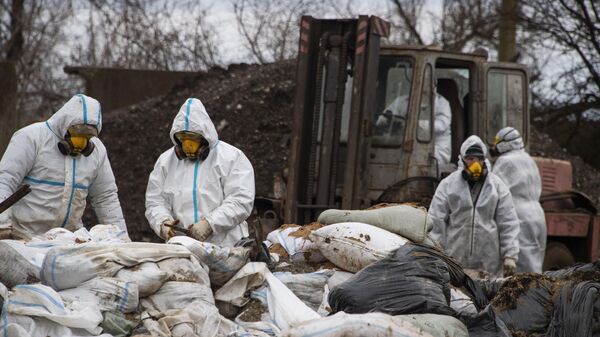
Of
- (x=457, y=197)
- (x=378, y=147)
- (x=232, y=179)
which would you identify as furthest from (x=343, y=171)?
(x=232, y=179)

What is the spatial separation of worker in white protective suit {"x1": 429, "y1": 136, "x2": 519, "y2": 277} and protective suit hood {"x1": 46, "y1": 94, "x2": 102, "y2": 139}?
2979 millimetres

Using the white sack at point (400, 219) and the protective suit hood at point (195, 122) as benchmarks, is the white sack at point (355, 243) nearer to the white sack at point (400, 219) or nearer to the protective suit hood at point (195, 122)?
the white sack at point (400, 219)

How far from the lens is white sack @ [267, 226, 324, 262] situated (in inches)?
226

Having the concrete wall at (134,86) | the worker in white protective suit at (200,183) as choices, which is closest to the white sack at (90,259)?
the worker in white protective suit at (200,183)

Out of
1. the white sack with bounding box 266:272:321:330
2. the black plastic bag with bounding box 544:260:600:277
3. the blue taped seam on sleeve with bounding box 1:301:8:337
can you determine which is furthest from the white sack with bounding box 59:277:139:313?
the black plastic bag with bounding box 544:260:600:277

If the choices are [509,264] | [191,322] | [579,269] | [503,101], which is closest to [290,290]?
[191,322]

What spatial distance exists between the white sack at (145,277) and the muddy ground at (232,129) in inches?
319

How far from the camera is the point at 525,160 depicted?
9211mm

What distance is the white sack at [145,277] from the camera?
4.71 meters

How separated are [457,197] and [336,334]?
411cm

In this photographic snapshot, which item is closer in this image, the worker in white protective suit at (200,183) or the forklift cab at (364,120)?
the worker in white protective suit at (200,183)

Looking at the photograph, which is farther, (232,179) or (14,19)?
(14,19)

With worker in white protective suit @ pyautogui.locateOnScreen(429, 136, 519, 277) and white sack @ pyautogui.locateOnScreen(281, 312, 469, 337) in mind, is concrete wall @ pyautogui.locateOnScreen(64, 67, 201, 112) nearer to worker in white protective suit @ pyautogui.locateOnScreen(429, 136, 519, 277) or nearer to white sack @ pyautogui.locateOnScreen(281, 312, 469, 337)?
worker in white protective suit @ pyautogui.locateOnScreen(429, 136, 519, 277)

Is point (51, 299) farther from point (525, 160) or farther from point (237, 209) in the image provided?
point (525, 160)
